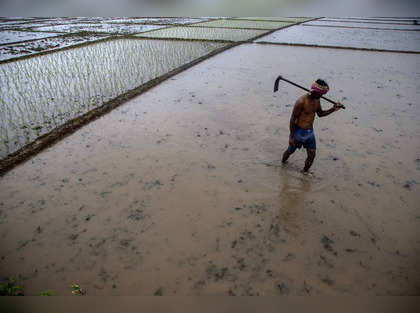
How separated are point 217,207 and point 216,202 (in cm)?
7

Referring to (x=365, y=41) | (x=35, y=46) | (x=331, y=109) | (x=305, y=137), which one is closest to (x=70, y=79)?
(x=35, y=46)

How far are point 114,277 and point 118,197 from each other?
0.88 metres

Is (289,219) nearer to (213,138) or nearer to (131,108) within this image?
(213,138)

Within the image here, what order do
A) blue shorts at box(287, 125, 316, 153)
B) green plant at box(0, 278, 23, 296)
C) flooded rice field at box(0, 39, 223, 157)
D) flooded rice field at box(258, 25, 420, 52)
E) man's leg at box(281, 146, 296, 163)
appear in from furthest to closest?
flooded rice field at box(258, 25, 420, 52) < flooded rice field at box(0, 39, 223, 157) < man's leg at box(281, 146, 296, 163) < blue shorts at box(287, 125, 316, 153) < green plant at box(0, 278, 23, 296)

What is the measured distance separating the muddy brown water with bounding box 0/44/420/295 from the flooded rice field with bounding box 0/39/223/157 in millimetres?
774

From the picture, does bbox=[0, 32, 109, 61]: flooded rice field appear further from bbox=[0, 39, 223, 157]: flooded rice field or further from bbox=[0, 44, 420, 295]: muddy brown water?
bbox=[0, 44, 420, 295]: muddy brown water

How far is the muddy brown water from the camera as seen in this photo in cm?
181

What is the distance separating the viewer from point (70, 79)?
18.8 feet

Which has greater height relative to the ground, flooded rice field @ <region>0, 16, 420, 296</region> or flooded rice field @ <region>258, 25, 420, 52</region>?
flooded rice field @ <region>258, 25, 420, 52</region>

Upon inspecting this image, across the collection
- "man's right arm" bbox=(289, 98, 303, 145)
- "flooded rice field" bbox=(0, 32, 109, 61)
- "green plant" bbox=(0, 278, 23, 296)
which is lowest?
"green plant" bbox=(0, 278, 23, 296)

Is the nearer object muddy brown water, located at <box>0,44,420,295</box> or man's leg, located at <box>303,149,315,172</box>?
muddy brown water, located at <box>0,44,420,295</box>

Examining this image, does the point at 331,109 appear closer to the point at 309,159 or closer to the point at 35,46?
the point at 309,159

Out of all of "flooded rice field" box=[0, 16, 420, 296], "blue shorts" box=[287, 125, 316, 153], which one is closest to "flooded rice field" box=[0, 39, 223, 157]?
"flooded rice field" box=[0, 16, 420, 296]

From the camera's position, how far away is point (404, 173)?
2.87 m
